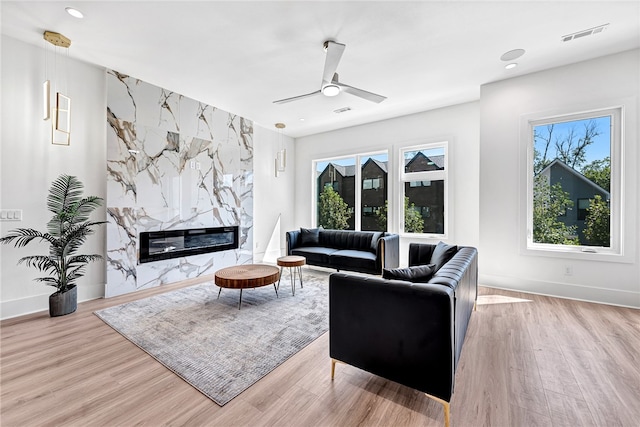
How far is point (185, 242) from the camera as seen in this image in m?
4.71

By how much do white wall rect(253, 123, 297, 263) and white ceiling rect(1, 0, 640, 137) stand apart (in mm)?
2141

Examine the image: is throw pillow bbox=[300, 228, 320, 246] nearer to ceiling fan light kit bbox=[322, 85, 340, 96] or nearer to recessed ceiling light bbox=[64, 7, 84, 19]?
ceiling fan light kit bbox=[322, 85, 340, 96]

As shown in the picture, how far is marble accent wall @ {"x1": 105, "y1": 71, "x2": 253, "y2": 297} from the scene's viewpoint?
3.89 meters

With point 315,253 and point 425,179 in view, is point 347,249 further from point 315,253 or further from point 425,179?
point 425,179

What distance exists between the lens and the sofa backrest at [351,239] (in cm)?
508

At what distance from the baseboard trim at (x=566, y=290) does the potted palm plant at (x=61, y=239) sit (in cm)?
569

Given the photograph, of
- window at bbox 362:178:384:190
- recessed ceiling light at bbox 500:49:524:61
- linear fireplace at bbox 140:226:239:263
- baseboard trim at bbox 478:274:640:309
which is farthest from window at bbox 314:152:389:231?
recessed ceiling light at bbox 500:49:524:61

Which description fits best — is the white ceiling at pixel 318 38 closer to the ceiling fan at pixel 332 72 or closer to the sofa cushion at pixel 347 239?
the ceiling fan at pixel 332 72

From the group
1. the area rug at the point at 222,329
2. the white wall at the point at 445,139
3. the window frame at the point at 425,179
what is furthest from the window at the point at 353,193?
the area rug at the point at 222,329

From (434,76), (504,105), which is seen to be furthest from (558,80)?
(434,76)

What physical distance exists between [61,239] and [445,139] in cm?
598

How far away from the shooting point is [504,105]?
13.5ft

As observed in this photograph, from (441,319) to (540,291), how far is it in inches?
135

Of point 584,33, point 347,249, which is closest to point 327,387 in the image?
point 347,249
